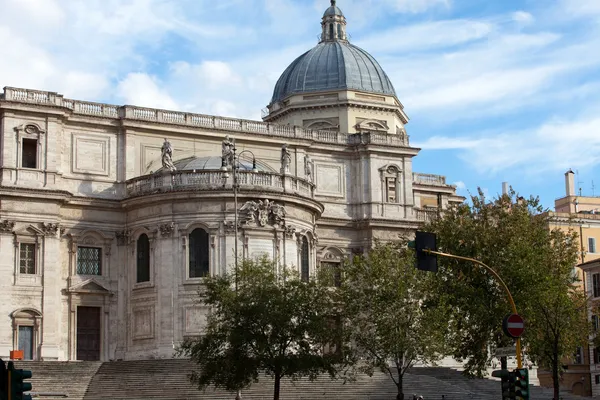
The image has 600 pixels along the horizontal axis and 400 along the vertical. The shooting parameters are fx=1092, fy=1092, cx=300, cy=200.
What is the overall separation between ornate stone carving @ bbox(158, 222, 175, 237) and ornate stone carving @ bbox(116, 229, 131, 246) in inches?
124

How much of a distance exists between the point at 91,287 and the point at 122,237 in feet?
11.5

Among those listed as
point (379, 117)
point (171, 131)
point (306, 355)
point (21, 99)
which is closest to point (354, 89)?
point (379, 117)

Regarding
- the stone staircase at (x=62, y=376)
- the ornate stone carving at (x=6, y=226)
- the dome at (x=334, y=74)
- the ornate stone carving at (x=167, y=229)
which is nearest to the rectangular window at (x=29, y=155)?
the ornate stone carving at (x=6, y=226)

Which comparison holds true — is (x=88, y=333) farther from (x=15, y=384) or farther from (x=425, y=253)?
(x=15, y=384)

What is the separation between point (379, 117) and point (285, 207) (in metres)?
20.1

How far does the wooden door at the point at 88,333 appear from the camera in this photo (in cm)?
6438

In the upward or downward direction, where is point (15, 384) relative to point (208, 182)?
downward

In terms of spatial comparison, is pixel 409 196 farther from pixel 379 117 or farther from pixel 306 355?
pixel 306 355

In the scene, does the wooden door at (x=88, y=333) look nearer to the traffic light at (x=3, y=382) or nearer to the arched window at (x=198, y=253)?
the arched window at (x=198, y=253)

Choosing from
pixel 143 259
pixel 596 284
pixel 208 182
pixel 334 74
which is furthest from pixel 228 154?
pixel 596 284

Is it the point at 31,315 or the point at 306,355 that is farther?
the point at 31,315

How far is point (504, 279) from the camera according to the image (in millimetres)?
51875

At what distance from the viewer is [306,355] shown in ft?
150

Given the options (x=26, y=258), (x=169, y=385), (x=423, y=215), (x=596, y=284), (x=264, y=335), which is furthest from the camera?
(x=596, y=284)
